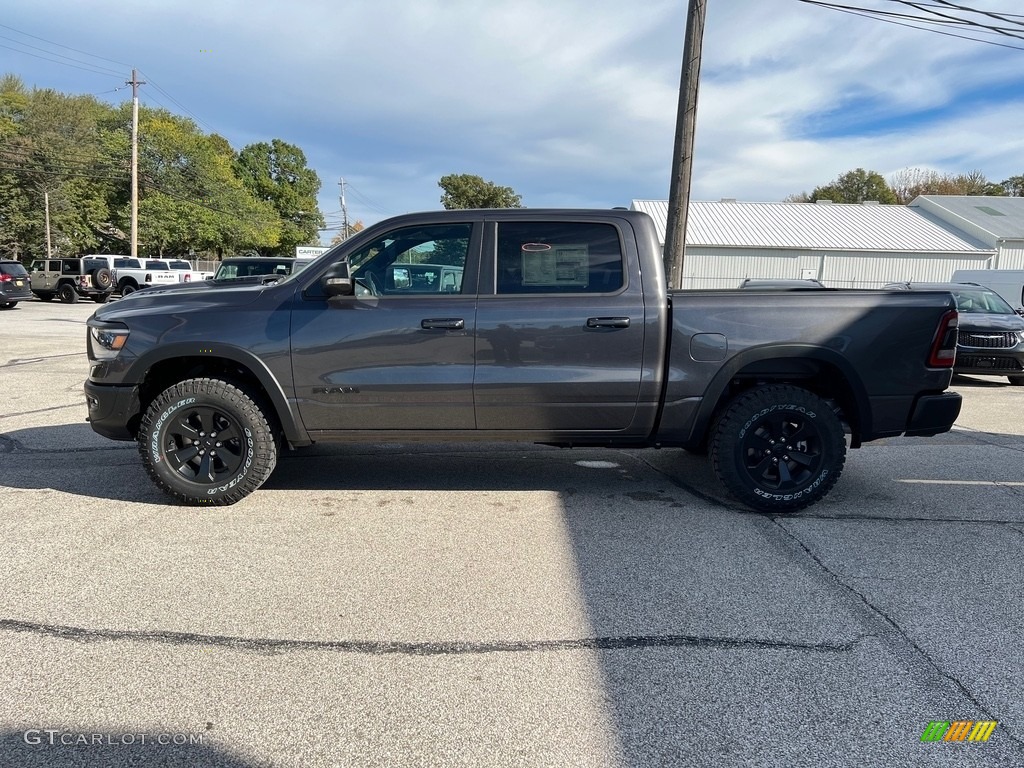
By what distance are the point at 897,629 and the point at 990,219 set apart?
41.7 m

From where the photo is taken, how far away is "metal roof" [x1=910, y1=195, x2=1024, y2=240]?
34.4 metres

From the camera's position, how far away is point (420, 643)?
9.64 ft

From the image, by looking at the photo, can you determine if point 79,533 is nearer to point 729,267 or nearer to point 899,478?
point 899,478

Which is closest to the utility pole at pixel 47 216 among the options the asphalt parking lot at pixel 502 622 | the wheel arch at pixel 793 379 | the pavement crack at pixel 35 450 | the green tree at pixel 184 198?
the green tree at pixel 184 198

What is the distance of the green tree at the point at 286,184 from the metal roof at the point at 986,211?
2535 inches

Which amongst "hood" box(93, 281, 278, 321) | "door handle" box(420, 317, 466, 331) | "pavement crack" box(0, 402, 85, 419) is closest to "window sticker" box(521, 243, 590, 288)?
"door handle" box(420, 317, 466, 331)

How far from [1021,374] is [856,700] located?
10.6 m

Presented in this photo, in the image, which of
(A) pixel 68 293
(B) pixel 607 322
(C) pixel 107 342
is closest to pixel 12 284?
(A) pixel 68 293

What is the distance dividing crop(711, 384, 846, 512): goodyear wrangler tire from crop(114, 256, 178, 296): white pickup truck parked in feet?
89.4

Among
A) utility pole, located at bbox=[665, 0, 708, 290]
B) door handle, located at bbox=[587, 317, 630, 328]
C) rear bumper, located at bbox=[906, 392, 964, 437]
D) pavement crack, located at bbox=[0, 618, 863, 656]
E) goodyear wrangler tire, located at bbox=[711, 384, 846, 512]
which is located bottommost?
pavement crack, located at bbox=[0, 618, 863, 656]

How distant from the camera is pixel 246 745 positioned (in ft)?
7.54

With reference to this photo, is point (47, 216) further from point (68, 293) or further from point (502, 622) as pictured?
point (502, 622)

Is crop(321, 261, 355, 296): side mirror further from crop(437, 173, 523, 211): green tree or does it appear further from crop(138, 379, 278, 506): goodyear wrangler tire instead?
crop(437, 173, 523, 211): green tree

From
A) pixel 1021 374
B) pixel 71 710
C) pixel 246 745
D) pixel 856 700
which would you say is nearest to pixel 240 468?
pixel 71 710
